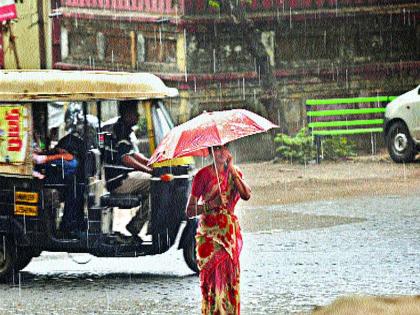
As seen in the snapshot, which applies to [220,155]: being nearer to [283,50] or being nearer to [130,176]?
[130,176]

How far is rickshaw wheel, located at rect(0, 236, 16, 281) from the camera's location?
10.4m

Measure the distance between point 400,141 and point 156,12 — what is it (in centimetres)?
638

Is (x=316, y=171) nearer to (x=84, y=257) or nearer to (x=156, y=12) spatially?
(x=156, y=12)

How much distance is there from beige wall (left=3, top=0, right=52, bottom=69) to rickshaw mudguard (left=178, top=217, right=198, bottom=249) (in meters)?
17.5

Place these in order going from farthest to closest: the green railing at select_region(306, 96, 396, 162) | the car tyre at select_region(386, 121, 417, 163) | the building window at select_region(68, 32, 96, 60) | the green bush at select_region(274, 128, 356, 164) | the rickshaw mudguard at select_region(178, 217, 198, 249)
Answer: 1. the building window at select_region(68, 32, 96, 60)
2. the green railing at select_region(306, 96, 396, 162)
3. the green bush at select_region(274, 128, 356, 164)
4. the car tyre at select_region(386, 121, 417, 163)
5. the rickshaw mudguard at select_region(178, 217, 198, 249)

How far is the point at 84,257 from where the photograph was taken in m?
12.3

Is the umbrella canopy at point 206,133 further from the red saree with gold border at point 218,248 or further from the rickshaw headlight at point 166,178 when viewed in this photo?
the rickshaw headlight at point 166,178

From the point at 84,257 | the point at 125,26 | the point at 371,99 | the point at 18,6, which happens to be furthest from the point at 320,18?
the point at 84,257

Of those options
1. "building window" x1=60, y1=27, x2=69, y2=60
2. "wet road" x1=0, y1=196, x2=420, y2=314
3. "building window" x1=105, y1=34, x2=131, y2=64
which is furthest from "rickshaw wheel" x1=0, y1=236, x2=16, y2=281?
"building window" x1=60, y1=27, x2=69, y2=60

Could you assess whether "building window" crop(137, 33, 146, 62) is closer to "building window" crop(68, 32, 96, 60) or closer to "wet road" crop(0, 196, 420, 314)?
"building window" crop(68, 32, 96, 60)

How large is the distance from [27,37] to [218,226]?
21.4 m

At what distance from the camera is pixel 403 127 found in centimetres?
2055

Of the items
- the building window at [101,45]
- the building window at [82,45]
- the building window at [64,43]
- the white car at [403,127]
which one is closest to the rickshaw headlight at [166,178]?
the white car at [403,127]

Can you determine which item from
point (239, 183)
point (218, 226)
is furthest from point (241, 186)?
point (218, 226)
